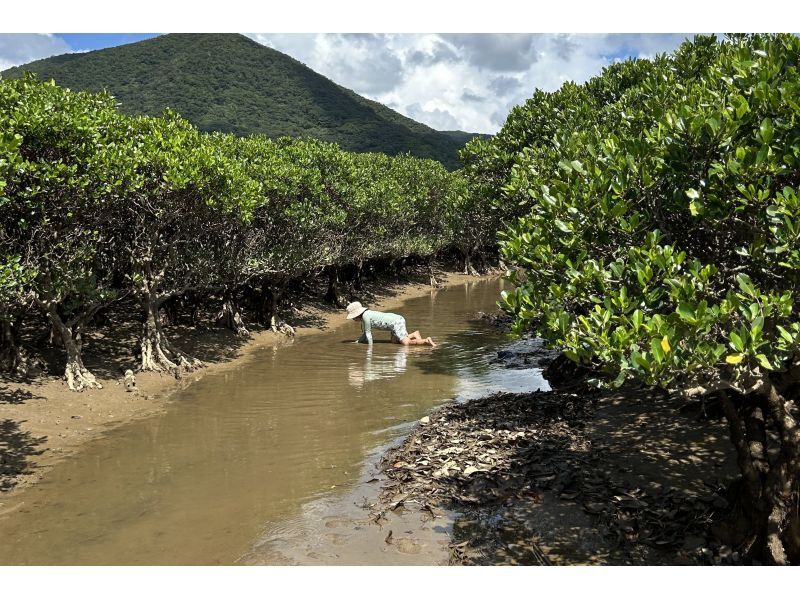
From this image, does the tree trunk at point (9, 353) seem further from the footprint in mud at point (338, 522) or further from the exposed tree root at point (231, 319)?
the footprint in mud at point (338, 522)

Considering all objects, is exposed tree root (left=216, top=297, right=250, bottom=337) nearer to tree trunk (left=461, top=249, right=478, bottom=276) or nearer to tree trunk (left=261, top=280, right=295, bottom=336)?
tree trunk (left=261, top=280, right=295, bottom=336)

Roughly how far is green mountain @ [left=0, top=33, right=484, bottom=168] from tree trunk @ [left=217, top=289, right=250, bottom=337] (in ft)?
260

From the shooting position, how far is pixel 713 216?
640 centimetres

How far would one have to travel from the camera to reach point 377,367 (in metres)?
20.8

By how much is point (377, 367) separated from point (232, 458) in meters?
8.92

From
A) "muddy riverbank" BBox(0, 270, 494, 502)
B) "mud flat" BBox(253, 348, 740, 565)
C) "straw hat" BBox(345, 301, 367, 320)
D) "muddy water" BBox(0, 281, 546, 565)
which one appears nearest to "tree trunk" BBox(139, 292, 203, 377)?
"muddy riverbank" BBox(0, 270, 494, 502)

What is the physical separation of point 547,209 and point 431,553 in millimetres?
5144

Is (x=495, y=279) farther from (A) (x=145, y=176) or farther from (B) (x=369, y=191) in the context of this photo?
(A) (x=145, y=176)

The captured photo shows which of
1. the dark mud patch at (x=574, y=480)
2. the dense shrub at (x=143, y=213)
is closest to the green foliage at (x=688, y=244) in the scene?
the dark mud patch at (x=574, y=480)

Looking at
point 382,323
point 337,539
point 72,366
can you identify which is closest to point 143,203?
point 72,366

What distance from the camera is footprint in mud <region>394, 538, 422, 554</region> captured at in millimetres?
8336

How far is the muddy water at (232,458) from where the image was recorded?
29.1ft

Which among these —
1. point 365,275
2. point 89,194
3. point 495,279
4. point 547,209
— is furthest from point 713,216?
point 495,279

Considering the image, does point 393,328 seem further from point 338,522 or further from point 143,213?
point 338,522
